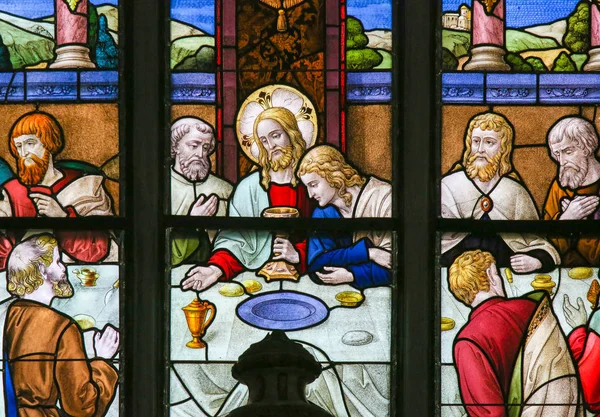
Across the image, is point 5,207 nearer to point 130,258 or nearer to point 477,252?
point 130,258

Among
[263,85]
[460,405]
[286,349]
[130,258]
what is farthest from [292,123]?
[286,349]

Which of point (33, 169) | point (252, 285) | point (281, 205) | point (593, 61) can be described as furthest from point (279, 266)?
point (593, 61)

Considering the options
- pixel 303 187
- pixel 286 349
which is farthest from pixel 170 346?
pixel 286 349

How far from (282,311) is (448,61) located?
4.94 ft

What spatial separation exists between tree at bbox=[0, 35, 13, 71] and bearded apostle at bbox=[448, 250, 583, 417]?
241cm

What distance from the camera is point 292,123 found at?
8.74 m

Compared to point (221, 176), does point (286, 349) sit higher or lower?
lower

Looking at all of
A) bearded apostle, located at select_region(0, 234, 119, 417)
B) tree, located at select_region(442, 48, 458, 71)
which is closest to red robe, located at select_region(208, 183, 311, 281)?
bearded apostle, located at select_region(0, 234, 119, 417)

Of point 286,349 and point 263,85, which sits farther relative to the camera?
point 263,85

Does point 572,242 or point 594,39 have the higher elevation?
point 594,39

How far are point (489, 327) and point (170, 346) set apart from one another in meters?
1.53

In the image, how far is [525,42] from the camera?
29.0 feet

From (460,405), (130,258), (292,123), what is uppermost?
(292,123)

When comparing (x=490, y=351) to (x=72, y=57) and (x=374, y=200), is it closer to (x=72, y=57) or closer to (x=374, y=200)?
(x=374, y=200)
